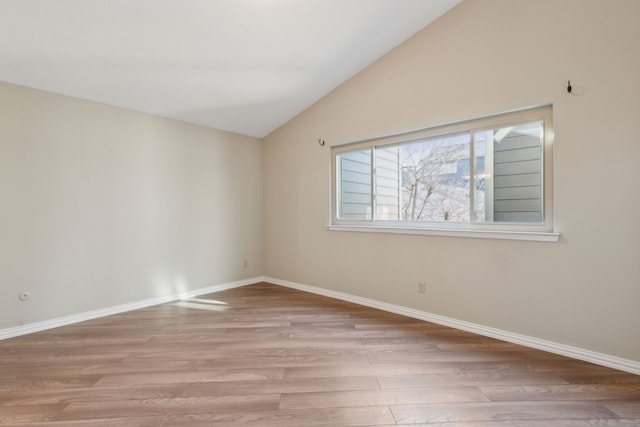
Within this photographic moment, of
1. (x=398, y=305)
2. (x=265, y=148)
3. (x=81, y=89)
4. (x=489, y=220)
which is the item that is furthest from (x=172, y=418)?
(x=265, y=148)

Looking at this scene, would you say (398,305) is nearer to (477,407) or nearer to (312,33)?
(477,407)

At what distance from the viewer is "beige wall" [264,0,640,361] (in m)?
1.98

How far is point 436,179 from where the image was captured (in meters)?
3.06

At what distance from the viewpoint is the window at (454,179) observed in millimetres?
2430

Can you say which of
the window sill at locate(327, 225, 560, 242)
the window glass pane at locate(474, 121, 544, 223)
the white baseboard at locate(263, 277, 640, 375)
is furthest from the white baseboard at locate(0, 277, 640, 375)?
the window glass pane at locate(474, 121, 544, 223)

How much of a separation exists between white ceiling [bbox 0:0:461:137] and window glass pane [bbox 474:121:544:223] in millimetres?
1347

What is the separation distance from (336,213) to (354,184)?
0.45 metres

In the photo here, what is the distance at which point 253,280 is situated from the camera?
447 cm

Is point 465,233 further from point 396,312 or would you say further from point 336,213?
point 336,213

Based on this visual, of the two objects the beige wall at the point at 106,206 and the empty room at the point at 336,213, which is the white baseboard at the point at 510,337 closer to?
the empty room at the point at 336,213

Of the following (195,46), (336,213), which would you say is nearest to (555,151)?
(336,213)

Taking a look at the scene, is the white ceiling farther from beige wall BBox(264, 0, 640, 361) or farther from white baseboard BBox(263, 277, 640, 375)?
white baseboard BBox(263, 277, 640, 375)

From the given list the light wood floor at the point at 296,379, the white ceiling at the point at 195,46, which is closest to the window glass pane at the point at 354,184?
the white ceiling at the point at 195,46

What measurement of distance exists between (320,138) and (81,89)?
2543mm
